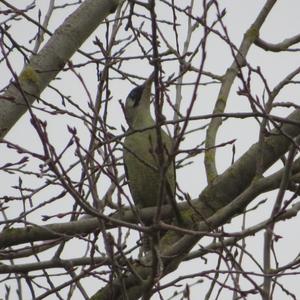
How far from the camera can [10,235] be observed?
439 cm

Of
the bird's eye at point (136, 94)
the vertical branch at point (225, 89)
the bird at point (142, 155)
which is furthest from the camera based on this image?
the bird's eye at point (136, 94)

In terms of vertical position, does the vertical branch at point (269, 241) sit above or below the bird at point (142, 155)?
below

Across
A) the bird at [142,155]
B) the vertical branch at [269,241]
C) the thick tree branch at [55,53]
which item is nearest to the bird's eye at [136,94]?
the bird at [142,155]

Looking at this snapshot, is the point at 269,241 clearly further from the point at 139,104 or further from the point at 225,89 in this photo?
the point at 139,104

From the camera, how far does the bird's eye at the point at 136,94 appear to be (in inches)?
287

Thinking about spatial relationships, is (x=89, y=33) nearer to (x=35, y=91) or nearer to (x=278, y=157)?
(x=35, y=91)

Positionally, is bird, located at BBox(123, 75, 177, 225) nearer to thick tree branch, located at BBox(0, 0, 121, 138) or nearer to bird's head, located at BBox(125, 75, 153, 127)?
bird's head, located at BBox(125, 75, 153, 127)

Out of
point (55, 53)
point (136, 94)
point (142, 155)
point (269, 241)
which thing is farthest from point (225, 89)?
point (269, 241)

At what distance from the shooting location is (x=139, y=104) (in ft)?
23.6

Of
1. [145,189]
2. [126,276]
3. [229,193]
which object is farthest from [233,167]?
[145,189]

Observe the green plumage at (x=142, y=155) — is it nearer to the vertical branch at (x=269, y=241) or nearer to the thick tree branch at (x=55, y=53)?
the thick tree branch at (x=55, y=53)

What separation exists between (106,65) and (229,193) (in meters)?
1.13

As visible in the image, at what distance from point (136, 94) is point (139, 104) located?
0.18 m

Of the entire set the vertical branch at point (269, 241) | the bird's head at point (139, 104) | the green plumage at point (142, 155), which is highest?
the bird's head at point (139, 104)
